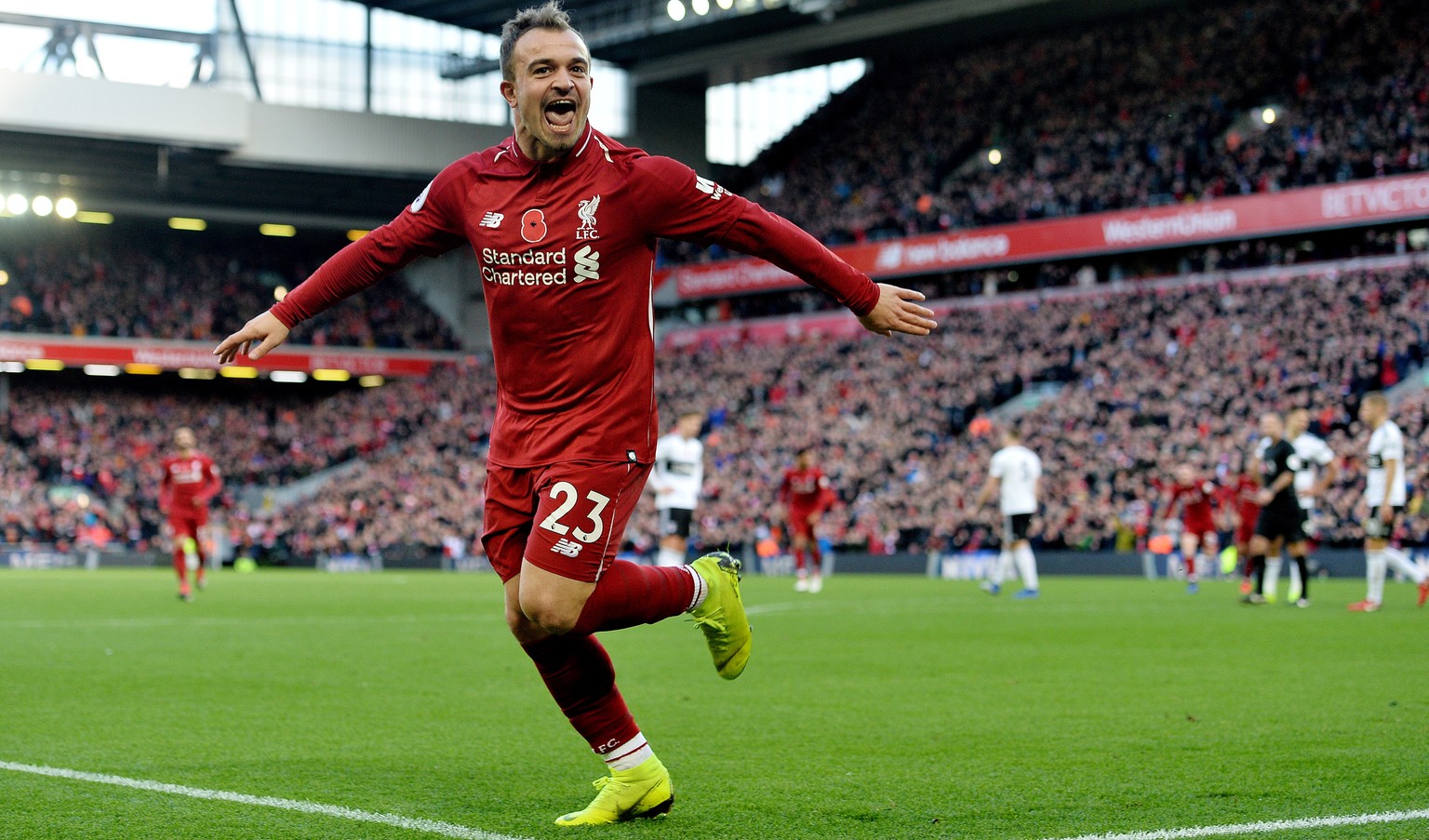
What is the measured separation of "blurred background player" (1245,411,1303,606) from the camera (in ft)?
51.4

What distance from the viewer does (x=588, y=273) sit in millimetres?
4574

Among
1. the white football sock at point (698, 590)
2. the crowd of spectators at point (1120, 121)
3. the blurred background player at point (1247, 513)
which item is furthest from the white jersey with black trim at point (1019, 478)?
the crowd of spectators at point (1120, 121)

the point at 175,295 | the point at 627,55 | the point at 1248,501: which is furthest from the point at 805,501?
the point at 175,295

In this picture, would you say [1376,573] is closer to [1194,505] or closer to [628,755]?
[1194,505]

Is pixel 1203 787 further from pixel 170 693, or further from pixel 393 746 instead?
pixel 170 693

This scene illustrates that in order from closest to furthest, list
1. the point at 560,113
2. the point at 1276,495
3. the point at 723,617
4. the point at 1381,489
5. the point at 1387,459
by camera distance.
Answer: the point at 560,113 → the point at 723,617 → the point at 1387,459 → the point at 1381,489 → the point at 1276,495

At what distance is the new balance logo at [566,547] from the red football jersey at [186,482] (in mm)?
14766

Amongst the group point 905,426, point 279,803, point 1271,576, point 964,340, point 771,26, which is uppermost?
point 771,26

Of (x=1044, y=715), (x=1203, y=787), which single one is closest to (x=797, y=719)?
(x=1044, y=715)

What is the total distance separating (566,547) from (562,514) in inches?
4.0

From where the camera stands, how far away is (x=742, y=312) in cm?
4659

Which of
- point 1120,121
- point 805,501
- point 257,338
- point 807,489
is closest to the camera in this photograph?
point 257,338

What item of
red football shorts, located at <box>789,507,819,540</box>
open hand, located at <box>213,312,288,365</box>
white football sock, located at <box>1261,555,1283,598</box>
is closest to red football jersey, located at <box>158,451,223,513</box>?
red football shorts, located at <box>789,507,819,540</box>

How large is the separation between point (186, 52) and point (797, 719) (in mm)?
41074
